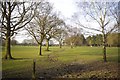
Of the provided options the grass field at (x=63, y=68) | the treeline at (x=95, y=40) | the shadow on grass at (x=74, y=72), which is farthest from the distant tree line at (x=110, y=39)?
the shadow on grass at (x=74, y=72)

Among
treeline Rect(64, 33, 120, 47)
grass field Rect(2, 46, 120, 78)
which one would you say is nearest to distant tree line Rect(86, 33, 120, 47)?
treeline Rect(64, 33, 120, 47)

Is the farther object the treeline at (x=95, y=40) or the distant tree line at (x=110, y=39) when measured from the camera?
the treeline at (x=95, y=40)

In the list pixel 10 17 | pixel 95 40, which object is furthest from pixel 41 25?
pixel 95 40

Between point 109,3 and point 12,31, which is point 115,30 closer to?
point 109,3

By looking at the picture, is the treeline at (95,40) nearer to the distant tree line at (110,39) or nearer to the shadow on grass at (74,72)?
the distant tree line at (110,39)

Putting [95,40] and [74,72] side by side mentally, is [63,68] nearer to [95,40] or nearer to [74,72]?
[74,72]

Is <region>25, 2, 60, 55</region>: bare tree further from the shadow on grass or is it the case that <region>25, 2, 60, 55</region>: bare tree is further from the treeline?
the shadow on grass

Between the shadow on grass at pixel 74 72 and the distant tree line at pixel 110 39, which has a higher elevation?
the distant tree line at pixel 110 39

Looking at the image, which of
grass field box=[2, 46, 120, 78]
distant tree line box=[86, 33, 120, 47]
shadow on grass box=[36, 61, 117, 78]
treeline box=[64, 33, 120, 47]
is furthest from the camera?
treeline box=[64, 33, 120, 47]

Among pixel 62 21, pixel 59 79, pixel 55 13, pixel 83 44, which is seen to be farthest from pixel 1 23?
pixel 83 44

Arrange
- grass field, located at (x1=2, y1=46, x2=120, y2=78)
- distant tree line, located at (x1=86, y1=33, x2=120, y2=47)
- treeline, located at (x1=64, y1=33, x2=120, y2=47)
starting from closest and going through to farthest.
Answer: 1. grass field, located at (x1=2, y1=46, x2=120, y2=78)
2. distant tree line, located at (x1=86, y1=33, x2=120, y2=47)
3. treeline, located at (x1=64, y1=33, x2=120, y2=47)

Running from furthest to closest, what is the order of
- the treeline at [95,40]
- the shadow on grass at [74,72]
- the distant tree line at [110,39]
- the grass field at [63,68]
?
the treeline at [95,40] → the distant tree line at [110,39] → the grass field at [63,68] → the shadow on grass at [74,72]

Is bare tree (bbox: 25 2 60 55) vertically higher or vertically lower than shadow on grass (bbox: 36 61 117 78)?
higher

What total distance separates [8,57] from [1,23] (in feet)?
18.6
